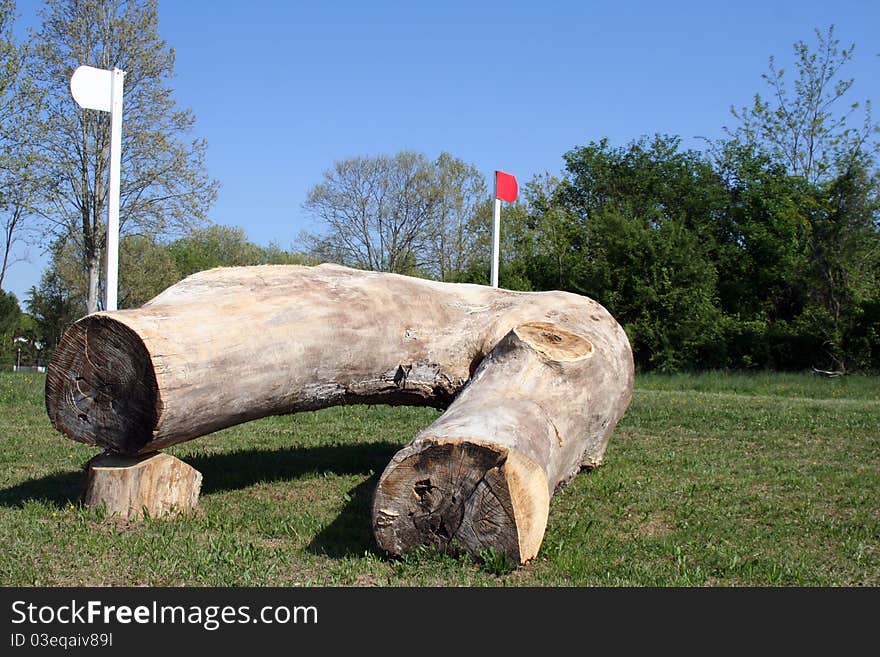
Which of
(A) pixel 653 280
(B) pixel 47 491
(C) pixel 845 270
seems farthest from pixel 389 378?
(C) pixel 845 270

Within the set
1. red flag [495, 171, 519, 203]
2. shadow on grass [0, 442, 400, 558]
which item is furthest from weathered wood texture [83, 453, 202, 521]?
red flag [495, 171, 519, 203]

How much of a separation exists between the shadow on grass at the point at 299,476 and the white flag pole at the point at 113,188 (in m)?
1.63

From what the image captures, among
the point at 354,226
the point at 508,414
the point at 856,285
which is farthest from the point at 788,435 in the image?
the point at 354,226

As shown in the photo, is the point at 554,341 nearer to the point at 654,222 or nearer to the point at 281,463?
the point at 281,463

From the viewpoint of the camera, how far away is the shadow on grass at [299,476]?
494 centimetres

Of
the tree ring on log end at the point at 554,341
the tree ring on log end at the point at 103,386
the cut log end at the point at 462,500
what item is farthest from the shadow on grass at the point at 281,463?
the cut log end at the point at 462,500

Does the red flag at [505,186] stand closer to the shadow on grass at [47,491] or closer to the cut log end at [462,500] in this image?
the shadow on grass at [47,491]

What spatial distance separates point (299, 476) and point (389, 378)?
4.58 feet

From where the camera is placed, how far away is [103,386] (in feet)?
16.0

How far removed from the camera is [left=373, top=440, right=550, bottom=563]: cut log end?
4125mm

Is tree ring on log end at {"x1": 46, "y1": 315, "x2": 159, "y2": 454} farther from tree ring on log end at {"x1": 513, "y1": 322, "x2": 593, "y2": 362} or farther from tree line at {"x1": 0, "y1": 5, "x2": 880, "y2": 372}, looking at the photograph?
tree line at {"x1": 0, "y1": 5, "x2": 880, "y2": 372}

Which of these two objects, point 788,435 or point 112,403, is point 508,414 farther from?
point 788,435

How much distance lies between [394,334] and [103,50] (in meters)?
23.8

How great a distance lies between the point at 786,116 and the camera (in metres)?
27.7
